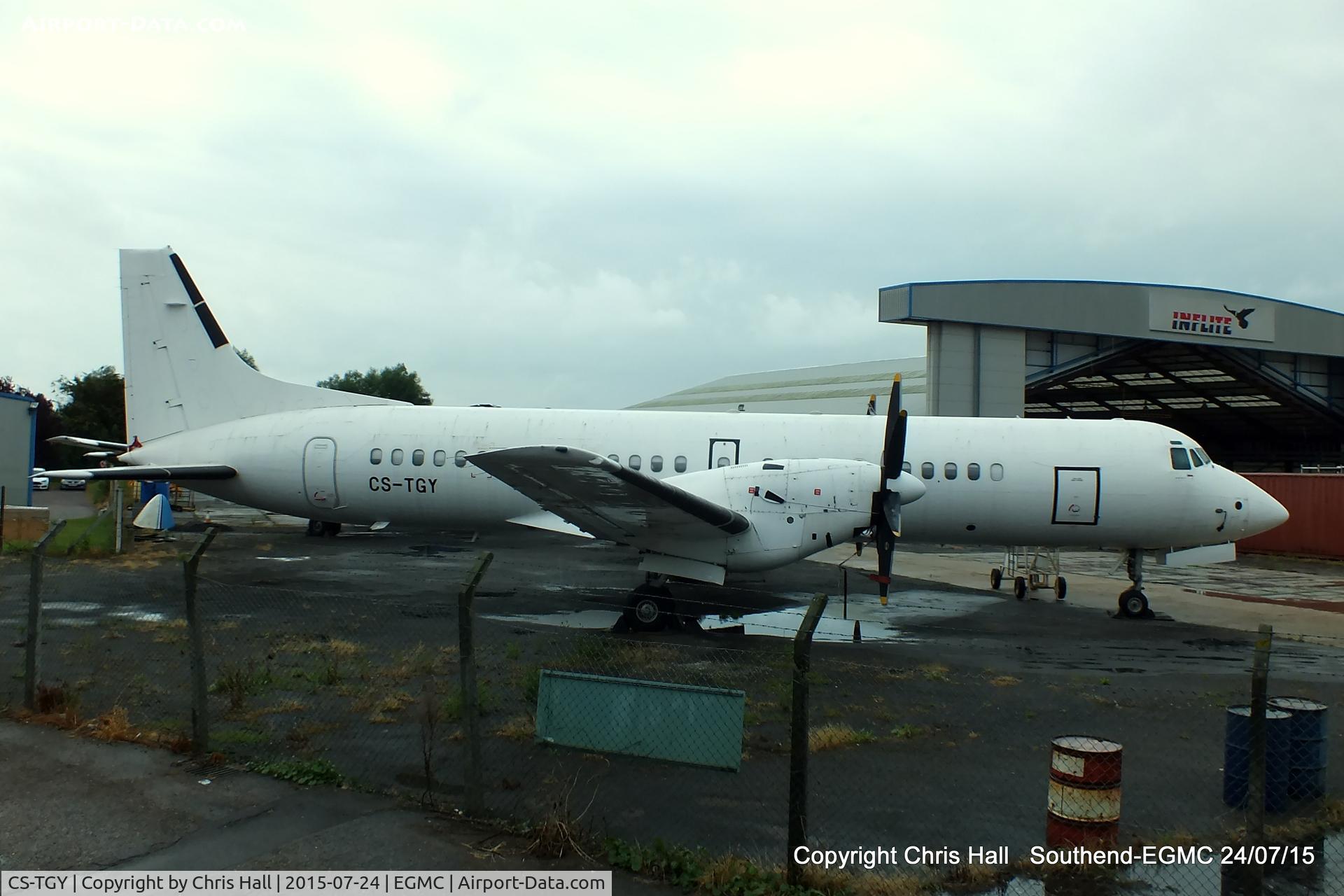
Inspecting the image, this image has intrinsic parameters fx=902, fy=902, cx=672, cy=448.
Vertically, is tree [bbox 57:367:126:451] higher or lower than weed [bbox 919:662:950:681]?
higher

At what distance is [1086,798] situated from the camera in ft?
17.0

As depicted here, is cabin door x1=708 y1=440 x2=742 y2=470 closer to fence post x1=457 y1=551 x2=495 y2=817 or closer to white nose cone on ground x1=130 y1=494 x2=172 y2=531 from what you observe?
fence post x1=457 y1=551 x2=495 y2=817

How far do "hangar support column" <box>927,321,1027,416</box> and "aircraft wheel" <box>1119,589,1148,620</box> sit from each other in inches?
774

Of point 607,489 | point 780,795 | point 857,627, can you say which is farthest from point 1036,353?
point 780,795

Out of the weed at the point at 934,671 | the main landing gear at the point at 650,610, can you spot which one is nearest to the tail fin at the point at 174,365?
the main landing gear at the point at 650,610

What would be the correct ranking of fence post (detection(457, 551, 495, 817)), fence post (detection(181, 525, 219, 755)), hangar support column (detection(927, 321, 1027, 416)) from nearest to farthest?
1. fence post (detection(457, 551, 495, 817))
2. fence post (detection(181, 525, 219, 755))
3. hangar support column (detection(927, 321, 1027, 416))

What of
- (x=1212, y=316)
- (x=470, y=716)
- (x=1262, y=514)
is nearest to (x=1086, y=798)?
(x=470, y=716)

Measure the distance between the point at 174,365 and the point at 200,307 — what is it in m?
1.24

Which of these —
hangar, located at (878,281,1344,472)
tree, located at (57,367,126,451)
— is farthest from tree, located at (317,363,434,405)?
hangar, located at (878,281,1344,472)

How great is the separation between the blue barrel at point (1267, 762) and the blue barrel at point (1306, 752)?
44mm

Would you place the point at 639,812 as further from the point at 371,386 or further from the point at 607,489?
the point at 371,386

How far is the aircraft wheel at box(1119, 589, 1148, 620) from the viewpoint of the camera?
14758 millimetres

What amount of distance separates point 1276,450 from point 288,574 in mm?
56075

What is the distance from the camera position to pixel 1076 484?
47.4 ft
